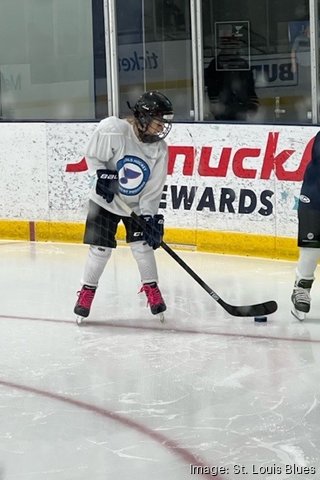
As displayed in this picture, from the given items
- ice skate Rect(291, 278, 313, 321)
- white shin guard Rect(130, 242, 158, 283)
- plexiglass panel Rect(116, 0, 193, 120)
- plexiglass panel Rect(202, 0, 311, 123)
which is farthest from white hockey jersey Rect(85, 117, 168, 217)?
plexiglass panel Rect(116, 0, 193, 120)

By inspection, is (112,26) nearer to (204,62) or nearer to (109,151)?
(204,62)

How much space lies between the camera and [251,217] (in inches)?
260

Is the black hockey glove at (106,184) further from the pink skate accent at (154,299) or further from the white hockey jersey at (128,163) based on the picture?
the pink skate accent at (154,299)

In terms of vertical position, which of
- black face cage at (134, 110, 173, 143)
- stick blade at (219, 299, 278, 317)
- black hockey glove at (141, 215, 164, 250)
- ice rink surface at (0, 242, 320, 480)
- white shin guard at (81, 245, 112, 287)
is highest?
black face cage at (134, 110, 173, 143)

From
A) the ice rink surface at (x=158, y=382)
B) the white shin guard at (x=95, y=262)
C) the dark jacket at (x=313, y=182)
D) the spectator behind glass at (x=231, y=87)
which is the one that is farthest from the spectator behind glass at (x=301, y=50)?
the white shin guard at (x=95, y=262)

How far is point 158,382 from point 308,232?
1.14 meters

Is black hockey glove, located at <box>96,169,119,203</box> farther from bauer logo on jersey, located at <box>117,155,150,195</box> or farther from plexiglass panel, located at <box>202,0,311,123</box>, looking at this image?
plexiglass panel, located at <box>202,0,311,123</box>

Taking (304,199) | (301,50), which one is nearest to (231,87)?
(301,50)

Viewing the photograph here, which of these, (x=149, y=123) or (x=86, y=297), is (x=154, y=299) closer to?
(x=86, y=297)

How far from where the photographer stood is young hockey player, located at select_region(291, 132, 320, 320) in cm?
488

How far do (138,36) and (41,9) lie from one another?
2.80ft

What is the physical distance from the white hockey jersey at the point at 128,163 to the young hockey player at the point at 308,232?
0.59 meters

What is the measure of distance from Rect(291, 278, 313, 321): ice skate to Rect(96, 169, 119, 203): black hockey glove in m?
0.87

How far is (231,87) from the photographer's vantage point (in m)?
7.11
